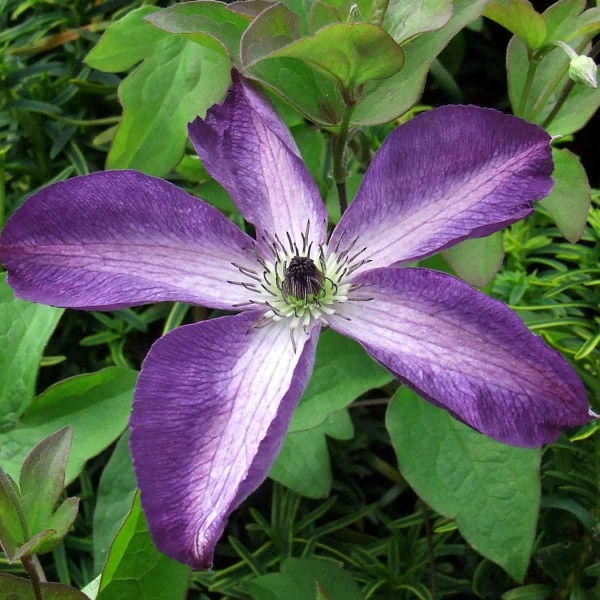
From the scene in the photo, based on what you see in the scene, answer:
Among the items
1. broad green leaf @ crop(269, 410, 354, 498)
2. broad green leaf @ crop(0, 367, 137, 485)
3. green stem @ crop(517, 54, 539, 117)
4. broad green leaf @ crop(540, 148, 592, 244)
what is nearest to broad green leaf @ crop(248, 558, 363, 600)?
broad green leaf @ crop(269, 410, 354, 498)

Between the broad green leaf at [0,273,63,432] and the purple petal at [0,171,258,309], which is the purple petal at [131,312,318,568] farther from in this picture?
the broad green leaf at [0,273,63,432]

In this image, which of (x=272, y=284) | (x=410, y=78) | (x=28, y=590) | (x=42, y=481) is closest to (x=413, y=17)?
(x=410, y=78)

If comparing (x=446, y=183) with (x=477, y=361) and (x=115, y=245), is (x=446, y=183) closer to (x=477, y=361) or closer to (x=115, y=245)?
Result: (x=477, y=361)

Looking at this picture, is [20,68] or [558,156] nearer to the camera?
[558,156]

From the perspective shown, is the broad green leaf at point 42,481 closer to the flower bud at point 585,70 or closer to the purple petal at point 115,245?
the purple petal at point 115,245

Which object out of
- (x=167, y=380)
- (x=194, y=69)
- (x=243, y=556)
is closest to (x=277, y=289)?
(x=167, y=380)

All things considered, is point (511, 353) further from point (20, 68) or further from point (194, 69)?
point (20, 68)
